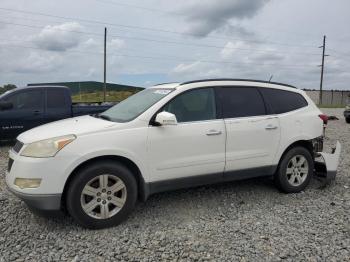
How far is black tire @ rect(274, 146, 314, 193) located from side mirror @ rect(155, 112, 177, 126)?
6.86 ft

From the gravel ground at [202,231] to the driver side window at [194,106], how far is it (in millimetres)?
1218

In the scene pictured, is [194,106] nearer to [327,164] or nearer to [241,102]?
[241,102]

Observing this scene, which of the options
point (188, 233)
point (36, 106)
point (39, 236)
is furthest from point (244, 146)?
point (36, 106)

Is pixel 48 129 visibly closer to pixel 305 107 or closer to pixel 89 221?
pixel 89 221

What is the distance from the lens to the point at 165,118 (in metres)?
4.57

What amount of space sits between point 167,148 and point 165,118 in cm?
40

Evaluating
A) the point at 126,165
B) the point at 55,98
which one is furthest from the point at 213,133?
the point at 55,98

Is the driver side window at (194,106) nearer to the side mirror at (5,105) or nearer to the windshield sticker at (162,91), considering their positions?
the windshield sticker at (162,91)

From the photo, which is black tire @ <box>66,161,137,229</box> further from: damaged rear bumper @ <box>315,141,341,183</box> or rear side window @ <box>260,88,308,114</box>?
damaged rear bumper @ <box>315,141,341,183</box>

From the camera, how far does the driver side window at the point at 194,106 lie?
4984 millimetres

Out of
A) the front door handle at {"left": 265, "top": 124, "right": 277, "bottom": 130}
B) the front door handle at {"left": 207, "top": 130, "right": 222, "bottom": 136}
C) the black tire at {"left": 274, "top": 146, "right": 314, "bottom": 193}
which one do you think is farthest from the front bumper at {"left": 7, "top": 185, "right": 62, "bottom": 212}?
the black tire at {"left": 274, "top": 146, "right": 314, "bottom": 193}

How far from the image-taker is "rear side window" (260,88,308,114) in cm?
581

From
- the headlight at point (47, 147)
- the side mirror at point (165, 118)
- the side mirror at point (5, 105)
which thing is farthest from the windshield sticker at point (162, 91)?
the side mirror at point (5, 105)

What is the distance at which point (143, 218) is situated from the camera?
4.83 m
